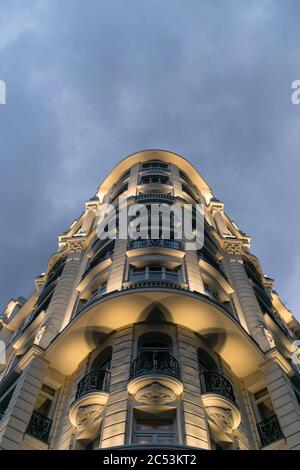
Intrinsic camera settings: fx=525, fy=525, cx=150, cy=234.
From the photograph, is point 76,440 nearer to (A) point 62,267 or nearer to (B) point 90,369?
(B) point 90,369

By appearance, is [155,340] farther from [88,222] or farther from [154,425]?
[88,222]

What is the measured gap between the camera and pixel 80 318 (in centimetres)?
1925

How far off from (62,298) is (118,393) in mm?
9889

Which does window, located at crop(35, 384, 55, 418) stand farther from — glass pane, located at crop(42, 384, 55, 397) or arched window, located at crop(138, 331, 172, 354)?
arched window, located at crop(138, 331, 172, 354)

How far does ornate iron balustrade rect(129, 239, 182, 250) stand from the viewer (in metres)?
23.3

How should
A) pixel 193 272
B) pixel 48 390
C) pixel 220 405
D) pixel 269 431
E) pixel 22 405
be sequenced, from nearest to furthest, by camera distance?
pixel 220 405 → pixel 269 431 → pixel 22 405 → pixel 48 390 → pixel 193 272

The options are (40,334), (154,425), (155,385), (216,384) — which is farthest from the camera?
(40,334)

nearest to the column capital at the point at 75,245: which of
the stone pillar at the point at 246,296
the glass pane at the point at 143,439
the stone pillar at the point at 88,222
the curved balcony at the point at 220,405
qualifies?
the stone pillar at the point at 88,222

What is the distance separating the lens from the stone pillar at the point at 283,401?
1647cm

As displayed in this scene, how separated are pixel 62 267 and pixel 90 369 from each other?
12.9m

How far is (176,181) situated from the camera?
118 ft

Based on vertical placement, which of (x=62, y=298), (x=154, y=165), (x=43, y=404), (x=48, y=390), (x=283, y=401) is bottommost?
(x=283, y=401)

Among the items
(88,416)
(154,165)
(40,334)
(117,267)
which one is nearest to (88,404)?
(88,416)
